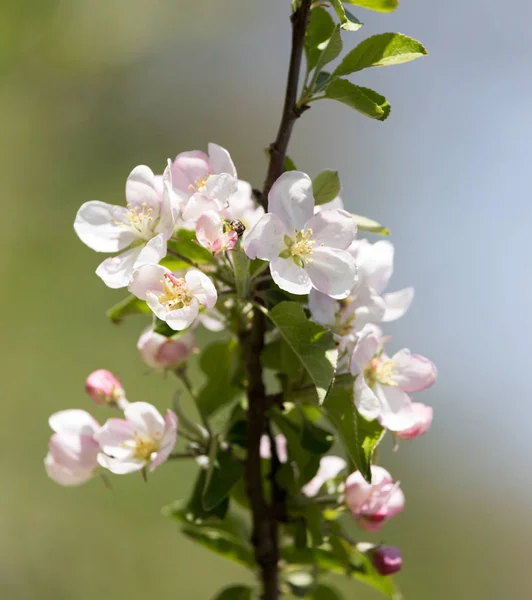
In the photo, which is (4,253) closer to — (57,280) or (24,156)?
(57,280)

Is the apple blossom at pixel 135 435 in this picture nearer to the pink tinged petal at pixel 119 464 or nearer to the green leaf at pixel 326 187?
the pink tinged petal at pixel 119 464

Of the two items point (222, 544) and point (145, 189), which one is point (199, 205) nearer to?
point (145, 189)

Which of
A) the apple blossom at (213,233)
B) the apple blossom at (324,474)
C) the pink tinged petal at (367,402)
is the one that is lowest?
the apple blossom at (324,474)

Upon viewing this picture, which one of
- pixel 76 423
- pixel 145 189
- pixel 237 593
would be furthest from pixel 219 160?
pixel 237 593

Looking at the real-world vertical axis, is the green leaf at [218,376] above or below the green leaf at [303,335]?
below

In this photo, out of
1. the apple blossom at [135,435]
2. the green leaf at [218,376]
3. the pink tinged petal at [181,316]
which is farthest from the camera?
the green leaf at [218,376]

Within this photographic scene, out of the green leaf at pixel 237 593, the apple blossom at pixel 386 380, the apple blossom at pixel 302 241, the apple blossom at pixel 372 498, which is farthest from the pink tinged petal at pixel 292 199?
the green leaf at pixel 237 593

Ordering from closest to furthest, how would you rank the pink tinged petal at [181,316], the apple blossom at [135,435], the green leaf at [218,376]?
the pink tinged petal at [181,316]
the apple blossom at [135,435]
the green leaf at [218,376]

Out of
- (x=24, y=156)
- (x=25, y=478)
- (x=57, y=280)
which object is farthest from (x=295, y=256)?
(x=24, y=156)
